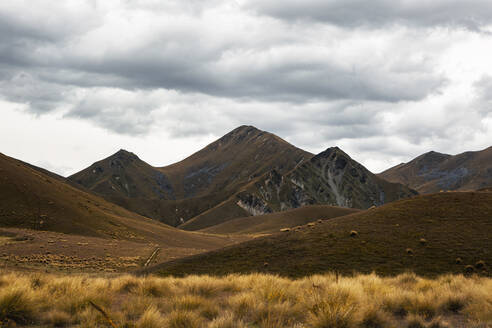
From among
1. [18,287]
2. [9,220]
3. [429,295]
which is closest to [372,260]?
[429,295]

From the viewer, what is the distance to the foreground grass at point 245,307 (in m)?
10.3

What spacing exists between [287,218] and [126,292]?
171322mm

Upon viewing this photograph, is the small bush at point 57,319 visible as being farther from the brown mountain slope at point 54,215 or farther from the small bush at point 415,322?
the brown mountain slope at point 54,215

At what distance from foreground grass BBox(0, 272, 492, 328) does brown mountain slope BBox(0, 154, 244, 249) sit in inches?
3219

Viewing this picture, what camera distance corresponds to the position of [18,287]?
11.5 m

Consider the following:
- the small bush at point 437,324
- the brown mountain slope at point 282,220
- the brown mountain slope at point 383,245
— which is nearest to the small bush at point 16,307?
the small bush at point 437,324

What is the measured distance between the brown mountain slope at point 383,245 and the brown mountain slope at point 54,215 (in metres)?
62.5

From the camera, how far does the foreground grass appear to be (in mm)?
10258

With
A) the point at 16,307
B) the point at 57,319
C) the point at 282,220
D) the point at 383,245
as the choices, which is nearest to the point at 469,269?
the point at 383,245

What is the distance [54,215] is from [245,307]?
93100mm

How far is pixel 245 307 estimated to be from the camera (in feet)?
40.0

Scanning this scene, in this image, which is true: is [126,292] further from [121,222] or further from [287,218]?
[287,218]

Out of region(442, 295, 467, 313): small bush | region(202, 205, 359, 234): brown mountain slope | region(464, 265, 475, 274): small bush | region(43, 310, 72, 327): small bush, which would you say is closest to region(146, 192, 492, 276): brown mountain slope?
region(464, 265, 475, 274): small bush

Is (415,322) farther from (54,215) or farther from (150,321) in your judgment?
(54,215)
